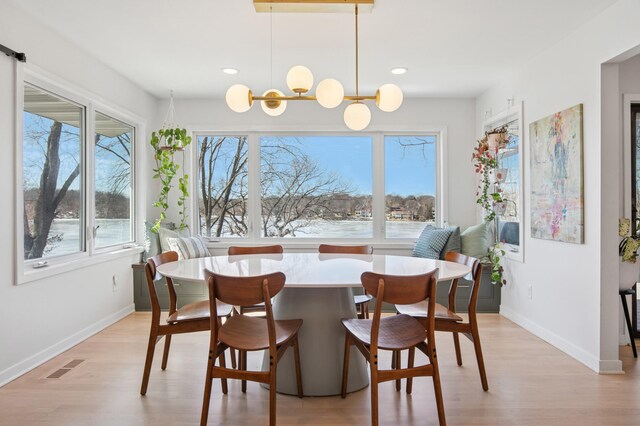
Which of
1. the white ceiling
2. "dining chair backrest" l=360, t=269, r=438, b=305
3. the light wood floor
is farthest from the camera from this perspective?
the white ceiling

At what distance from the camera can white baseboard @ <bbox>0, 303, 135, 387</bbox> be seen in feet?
8.47

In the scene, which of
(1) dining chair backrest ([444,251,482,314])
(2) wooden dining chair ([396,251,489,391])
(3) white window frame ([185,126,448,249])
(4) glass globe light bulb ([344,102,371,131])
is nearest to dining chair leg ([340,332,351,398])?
(2) wooden dining chair ([396,251,489,391])

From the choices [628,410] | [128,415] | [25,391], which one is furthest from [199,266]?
[628,410]

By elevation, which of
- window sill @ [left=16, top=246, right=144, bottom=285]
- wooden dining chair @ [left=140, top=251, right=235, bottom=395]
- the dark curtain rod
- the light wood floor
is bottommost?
the light wood floor

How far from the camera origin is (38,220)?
2973 mm

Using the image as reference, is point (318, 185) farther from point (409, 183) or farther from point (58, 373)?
point (58, 373)

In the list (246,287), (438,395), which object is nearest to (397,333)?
(438,395)

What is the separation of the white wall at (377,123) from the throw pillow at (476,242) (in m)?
0.50

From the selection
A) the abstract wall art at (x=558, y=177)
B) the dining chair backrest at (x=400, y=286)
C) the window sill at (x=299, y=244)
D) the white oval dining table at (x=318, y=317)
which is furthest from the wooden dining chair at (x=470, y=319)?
the window sill at (x=299, y=244)

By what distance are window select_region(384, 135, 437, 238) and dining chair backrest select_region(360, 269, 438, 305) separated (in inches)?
120

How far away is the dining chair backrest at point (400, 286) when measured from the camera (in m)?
1.85

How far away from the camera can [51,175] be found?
10.2 ft

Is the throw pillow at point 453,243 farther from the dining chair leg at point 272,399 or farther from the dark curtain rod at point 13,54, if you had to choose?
the dark curtain rod at point 13,54

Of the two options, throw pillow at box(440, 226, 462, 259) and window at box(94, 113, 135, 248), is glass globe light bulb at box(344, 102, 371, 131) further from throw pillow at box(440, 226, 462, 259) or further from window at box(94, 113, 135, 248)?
window at box(94, 113, 135, 248)
